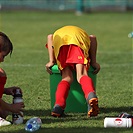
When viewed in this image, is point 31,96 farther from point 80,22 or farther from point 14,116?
point 80,22

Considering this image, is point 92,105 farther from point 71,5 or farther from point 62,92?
point 71,5

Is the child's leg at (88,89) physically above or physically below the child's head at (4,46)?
below

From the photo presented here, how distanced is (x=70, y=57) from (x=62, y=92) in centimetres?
44

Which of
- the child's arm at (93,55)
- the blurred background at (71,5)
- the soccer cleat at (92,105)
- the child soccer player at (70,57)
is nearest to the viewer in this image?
the soccer cleat at (92,105)

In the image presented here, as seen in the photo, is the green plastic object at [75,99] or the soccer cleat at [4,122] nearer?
the soccer cleat at [4,122]

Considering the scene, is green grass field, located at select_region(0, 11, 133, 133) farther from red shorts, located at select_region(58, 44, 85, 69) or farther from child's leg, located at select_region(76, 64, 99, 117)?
red shorts, located at select_region(58, 44, 85, 69)

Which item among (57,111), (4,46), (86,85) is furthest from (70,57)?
(4,46)

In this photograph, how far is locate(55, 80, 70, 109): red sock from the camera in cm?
591

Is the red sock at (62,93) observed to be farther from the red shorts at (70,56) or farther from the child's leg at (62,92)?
the red shorts at (70,56)

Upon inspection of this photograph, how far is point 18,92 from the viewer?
5.69m

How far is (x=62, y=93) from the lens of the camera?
5.99m

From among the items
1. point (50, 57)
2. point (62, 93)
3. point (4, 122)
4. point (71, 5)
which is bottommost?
point (4, 122)

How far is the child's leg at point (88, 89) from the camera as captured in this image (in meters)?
5.72

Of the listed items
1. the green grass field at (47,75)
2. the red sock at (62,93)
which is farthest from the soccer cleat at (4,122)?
the red sock at (62,93)
